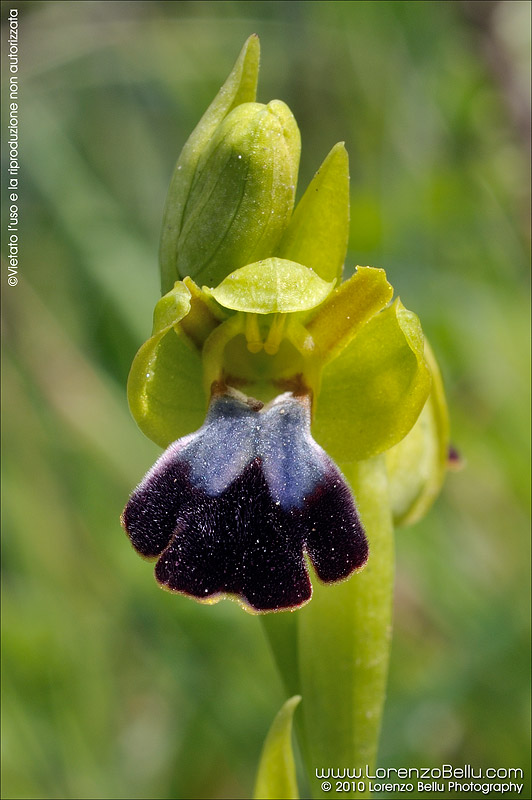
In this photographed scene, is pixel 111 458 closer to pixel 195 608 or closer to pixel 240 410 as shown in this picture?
pixel 195 608

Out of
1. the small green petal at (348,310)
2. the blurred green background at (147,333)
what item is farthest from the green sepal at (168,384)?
the blurred green background at (147,333)

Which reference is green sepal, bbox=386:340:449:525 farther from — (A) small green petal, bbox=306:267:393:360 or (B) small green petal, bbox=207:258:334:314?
(B) small green petal, bbox=207:258:334:314

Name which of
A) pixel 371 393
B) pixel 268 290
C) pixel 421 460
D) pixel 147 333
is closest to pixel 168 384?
pixel 268 290

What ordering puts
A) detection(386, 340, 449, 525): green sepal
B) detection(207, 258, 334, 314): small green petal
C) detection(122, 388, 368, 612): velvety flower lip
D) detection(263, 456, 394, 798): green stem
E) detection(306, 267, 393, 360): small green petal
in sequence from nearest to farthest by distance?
detection(122, 388, 368, 612): velvety flower lip, detection(207, 258, 334, 314): small green petal, detection(306, 267, 393, 360): small green petal, detection(263, 456, 394, 798): green stem, detection(386, 340, 449, 525): green sepal


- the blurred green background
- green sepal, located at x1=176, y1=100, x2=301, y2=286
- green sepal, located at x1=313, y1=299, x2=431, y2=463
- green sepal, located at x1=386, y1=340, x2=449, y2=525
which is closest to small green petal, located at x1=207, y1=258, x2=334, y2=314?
green sepal, located at x1=176, y1=100, x2=301, y2=286

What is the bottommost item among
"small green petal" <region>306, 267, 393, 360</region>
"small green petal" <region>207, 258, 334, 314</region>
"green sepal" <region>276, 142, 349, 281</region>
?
"small green petal" <region>306, 267, 393, 360</region>

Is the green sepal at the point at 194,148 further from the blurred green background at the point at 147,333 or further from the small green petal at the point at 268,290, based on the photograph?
the blurred green background at the point at 147,333
